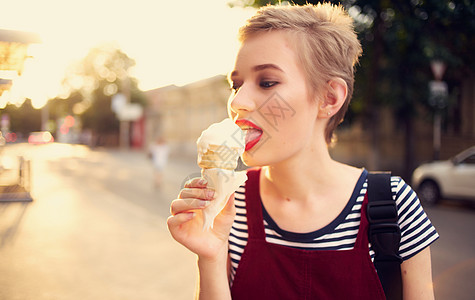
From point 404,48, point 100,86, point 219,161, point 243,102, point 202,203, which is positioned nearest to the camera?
point 202,203

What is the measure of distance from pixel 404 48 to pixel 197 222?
8846 mm

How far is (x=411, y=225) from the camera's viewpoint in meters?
1.67

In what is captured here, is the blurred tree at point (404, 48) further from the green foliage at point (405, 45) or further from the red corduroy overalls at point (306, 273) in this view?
the red corduroy overalls at point (306, 273)

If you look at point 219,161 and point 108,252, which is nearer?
point 219,161

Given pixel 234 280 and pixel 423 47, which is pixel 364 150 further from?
pixel 234 280

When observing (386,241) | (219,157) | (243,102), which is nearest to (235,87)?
(243,102)

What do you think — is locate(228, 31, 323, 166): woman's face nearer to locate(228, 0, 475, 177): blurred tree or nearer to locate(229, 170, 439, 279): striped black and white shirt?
locate(229, 170, 439, 279): striped black and white shirt

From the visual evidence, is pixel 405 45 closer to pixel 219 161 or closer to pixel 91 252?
pixel 91 252

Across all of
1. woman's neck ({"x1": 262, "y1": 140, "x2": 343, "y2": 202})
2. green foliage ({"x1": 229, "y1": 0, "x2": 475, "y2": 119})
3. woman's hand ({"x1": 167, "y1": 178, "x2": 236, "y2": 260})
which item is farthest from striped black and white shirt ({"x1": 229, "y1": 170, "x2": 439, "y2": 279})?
green foliage ({"x1": 229, "y1": 0, "x2": 475, "y2": 119})

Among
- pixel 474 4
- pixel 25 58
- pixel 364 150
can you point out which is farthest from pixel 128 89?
pixel 474 4

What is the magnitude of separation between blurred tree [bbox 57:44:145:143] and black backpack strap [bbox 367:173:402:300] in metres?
46.9

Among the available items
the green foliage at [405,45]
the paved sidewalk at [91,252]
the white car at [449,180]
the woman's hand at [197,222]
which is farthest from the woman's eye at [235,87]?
the white car at [449,180]

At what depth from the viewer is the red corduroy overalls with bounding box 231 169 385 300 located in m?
1.67

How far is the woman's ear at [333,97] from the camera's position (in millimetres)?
1773
